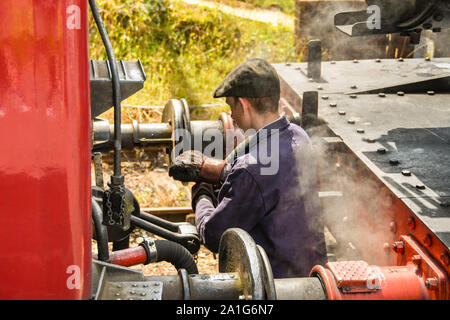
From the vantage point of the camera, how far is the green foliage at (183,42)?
22.7 ft

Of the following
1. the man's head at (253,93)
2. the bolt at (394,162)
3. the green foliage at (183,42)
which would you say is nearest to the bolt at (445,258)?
the bolt at (394,162)

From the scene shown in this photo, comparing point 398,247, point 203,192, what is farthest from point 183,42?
point 398,247

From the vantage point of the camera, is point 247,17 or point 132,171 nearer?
point 132,171

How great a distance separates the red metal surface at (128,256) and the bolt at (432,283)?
1.14m

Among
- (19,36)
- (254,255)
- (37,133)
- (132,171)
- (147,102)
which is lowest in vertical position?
(132,171)

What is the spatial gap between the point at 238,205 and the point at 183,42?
17.8 ft

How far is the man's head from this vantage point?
102 inches

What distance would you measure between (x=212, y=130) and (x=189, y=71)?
3.46 meters

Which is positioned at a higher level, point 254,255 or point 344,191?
point 254,255

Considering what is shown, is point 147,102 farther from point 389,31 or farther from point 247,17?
point 389,31

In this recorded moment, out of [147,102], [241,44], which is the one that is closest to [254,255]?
[147,102]

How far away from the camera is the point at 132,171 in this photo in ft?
17.8

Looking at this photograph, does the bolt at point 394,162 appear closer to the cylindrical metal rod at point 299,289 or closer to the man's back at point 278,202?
the man's back at point 278,202
